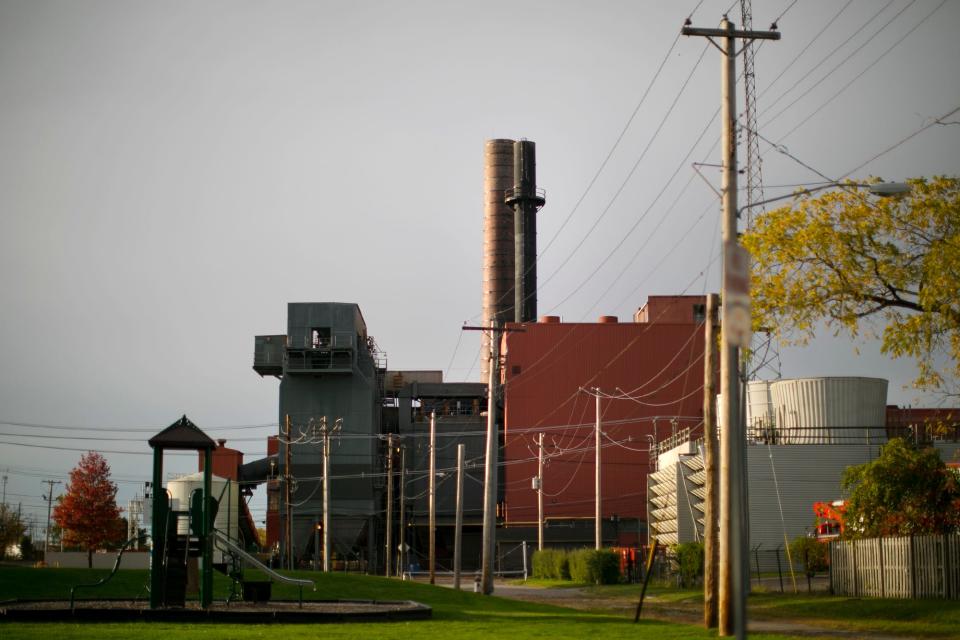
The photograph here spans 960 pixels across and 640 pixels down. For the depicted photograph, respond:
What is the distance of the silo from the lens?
101500mm

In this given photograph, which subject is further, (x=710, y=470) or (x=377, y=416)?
(x=377, y=416)

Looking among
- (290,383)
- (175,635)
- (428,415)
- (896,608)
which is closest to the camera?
(175,635)

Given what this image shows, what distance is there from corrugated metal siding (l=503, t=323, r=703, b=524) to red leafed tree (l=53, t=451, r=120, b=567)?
3221 cm

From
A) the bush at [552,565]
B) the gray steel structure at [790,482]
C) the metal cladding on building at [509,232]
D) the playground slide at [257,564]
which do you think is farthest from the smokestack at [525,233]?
the playground slide at [257,564]

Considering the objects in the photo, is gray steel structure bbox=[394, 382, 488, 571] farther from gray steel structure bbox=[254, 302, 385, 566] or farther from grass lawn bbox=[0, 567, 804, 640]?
grass lawn bbox=[0, 567, 804, 640]

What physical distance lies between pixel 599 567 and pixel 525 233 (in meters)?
50.2

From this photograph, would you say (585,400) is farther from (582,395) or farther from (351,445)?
(351,445)

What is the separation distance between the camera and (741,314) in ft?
30.5

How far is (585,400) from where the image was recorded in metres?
89.7

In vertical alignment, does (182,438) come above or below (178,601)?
above

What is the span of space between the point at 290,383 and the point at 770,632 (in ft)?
235

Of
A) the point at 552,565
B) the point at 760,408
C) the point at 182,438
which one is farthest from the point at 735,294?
the point at 552,565

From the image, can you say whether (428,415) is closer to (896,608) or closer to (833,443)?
(833,443)

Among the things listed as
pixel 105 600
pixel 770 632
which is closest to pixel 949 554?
pixel 770 632
